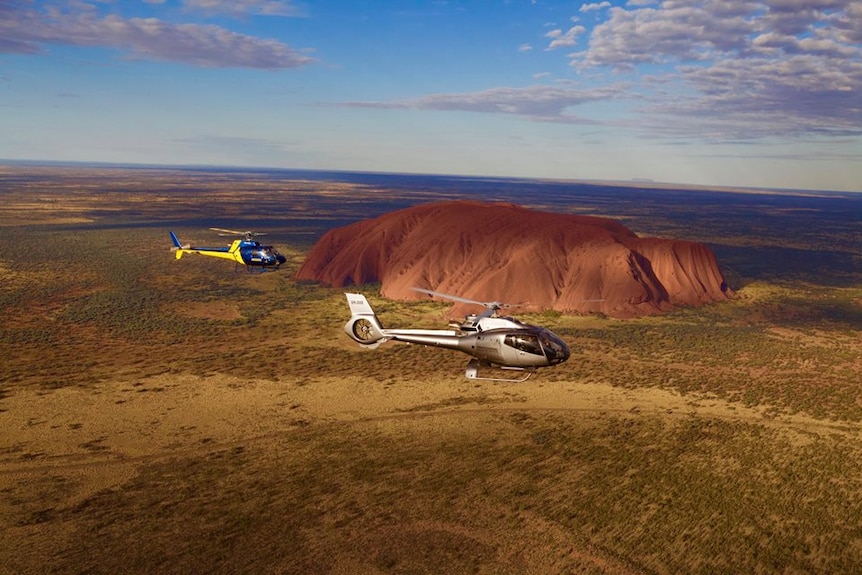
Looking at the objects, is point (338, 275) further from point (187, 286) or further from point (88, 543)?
point (88, 543)

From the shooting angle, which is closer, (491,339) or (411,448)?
(491,339)

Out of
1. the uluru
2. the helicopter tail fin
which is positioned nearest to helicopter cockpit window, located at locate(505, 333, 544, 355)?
the helicopter tail fin

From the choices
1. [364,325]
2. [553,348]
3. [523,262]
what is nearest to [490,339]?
[553,348]

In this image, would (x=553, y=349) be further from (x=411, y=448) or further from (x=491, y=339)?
(x=411, y=448)

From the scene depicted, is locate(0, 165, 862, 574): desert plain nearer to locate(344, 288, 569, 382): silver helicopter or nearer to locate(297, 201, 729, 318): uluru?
locate(297, 201, 729, 318): uluru

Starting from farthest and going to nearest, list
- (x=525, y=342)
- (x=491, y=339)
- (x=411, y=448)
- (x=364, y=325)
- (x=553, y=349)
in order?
(x=364, y=325), (x=411, y=448), (x=491, y=339), (x=525, y=342), (x=553, y=349)

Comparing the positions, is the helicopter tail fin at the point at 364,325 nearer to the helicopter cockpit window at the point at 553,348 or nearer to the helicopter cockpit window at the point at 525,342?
the helicopter cockpit window at the point at 525,342

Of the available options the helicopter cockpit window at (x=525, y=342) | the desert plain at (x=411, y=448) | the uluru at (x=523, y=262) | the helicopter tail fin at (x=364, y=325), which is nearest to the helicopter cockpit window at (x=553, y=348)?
the helicopter cockpit window at (x=525, y=342)
